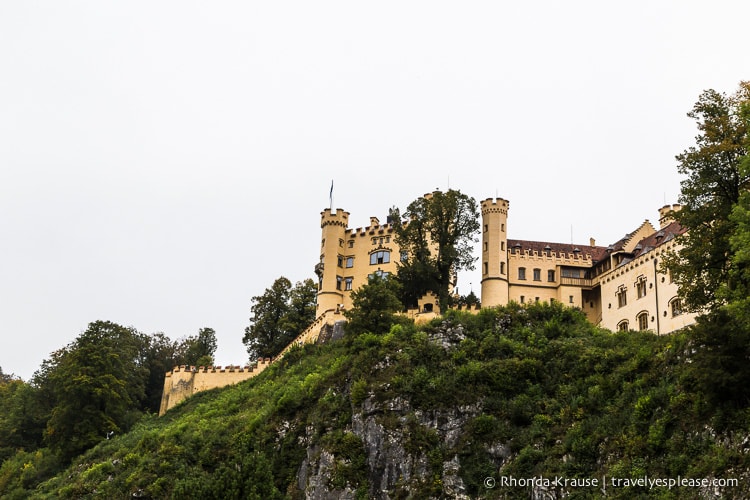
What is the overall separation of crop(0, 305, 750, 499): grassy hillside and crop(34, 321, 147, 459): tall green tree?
18.1ft

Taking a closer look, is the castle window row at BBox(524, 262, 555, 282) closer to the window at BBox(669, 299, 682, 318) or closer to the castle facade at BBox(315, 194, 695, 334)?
the castle facade at BBox(315, 194, 695, 334)

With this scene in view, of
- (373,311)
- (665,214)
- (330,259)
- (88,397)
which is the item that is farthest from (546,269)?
(88,397)

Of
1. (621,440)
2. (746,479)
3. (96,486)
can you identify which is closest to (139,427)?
(96,486)

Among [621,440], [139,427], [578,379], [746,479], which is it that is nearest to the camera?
[746,479]

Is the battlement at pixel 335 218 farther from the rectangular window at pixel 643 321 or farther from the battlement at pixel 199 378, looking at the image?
the rectangular window at pixel 643 321

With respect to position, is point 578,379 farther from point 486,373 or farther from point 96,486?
point 96,486

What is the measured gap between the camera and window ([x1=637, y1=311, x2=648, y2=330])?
2394 inches

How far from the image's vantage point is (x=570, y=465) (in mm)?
36406

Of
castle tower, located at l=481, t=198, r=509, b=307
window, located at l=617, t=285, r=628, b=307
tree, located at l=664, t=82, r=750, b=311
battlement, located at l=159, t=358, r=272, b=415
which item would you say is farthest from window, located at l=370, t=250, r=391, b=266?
tree, located at l=664, t=82, r=750, b=311

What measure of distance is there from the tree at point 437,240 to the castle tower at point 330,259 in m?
8.81

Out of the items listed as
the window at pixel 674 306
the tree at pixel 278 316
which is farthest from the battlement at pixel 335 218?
the window at pixel 674 306

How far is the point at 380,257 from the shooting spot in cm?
7575

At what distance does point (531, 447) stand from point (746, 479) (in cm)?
1259

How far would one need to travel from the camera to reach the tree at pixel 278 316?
3265 inches
